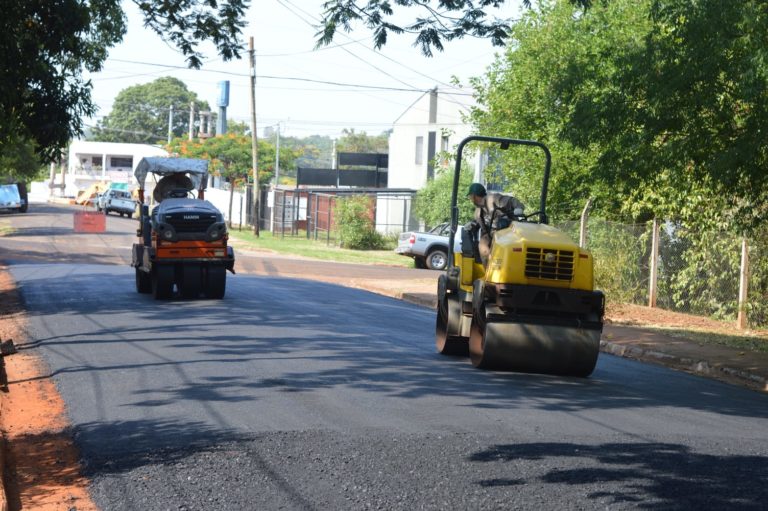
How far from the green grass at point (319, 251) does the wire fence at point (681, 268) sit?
47.5 feet

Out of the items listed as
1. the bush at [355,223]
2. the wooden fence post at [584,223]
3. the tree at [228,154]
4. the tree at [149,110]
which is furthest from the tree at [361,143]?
the wooden fence post at [584,223]

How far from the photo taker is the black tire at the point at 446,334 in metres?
13.1

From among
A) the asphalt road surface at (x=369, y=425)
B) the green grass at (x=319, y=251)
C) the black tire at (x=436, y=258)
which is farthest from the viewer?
the green grass at (x=319, y=251)

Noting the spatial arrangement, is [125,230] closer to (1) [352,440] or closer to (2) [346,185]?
(2) [346,185]

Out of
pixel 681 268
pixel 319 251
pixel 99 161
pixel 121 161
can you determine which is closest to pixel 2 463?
pixel 681 268

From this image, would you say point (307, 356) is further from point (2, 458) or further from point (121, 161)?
point (121, 161)

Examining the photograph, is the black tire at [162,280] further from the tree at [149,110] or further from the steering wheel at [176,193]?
the tree at [149,110]

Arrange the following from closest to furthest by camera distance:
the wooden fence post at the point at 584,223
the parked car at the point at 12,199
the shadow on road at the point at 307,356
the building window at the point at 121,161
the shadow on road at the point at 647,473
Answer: the shadow on road at the point at 647,473 → the shadow on road at the point at 307,356 → the wooden fence post at the point at 584,223 → the parked car at the point at 12,199 → the building window at the point at 121,161

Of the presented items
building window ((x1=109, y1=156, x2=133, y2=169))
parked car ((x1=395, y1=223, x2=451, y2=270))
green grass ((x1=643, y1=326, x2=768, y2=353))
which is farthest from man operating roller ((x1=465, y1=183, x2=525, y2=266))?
building window ((x1=109, y1=156, x2=133, y2=169))

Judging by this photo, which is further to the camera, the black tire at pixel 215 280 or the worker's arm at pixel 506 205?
the black tire at pixel 215 280

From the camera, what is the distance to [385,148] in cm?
14400

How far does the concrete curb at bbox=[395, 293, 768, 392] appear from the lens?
43.9 ft

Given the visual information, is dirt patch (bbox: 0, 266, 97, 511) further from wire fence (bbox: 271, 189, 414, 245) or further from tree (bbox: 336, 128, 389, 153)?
tree (bbox: 336, 128, 389, 153)

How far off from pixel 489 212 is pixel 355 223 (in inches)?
1301
